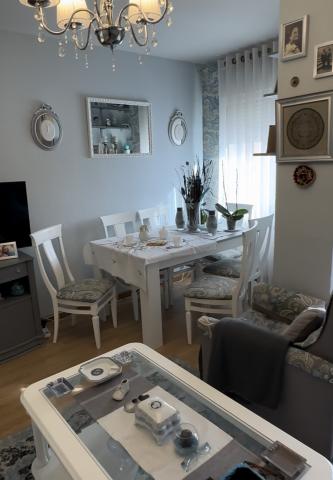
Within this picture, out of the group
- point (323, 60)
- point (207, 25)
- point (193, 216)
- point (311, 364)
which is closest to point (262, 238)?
point (193, 216)

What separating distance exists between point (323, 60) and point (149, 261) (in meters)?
1.64

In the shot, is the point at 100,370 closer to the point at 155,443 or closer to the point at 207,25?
the point at 155,443

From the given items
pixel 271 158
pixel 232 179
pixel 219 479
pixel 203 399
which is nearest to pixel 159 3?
pixel 203 399

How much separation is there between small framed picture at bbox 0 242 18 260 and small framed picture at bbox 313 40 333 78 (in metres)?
2.43

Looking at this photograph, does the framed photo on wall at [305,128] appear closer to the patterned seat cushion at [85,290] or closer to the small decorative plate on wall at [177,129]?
the patterned seat cushion at [85,290]

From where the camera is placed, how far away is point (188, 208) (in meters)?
3.41

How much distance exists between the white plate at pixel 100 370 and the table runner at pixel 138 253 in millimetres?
946

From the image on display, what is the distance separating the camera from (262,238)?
9.52ft

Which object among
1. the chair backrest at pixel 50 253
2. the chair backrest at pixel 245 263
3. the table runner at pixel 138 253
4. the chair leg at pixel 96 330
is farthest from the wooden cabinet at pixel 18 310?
the chair backrest at pixel 245 263

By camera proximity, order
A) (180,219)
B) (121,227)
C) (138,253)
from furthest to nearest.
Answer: (121,227) → (180,219) → (138,253)

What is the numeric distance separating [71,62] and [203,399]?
3.06 m

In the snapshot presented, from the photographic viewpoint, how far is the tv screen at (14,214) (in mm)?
2863

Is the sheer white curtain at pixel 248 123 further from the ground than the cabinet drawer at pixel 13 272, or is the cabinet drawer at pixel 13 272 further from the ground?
the sheer white curtain at pixel 248 123

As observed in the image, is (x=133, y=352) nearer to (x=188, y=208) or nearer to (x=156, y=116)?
(x=188, y=208)
